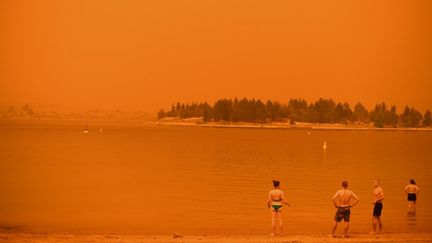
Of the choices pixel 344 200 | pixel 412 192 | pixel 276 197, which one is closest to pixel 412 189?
pixel 412 192

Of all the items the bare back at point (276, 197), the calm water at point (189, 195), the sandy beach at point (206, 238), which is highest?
the bare back at point (276, 197)

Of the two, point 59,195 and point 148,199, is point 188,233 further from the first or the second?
point 59,195

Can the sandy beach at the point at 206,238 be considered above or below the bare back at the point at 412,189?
below

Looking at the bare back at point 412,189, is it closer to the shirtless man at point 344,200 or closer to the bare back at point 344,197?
the shirtless man at point 344,200

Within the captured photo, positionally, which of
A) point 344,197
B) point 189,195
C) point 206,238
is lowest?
point 189,195

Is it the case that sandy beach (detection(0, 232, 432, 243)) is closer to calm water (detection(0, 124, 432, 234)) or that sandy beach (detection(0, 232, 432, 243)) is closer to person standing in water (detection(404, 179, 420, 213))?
calm water (detection(0, 124, 432, 234))

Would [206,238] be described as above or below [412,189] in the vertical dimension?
below

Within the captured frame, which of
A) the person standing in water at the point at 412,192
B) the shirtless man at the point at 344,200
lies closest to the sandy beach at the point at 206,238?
the shirtless man at the point at 344,200

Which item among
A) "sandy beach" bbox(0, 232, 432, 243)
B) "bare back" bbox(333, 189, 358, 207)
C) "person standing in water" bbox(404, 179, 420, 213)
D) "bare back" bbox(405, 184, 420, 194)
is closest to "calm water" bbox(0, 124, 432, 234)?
"person standing in water" bbox(404, 179, 420, 213)

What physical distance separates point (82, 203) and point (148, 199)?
4.76 meters

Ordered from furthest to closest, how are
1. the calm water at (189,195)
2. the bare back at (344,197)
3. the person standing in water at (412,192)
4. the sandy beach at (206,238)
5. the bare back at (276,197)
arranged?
the person standing in water at (412,192), the calm water at (189,195), the bare back at (276,197), the sandy beach at (206,238), the bare back at (344,197)

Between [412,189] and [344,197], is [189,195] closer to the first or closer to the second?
[412,189]

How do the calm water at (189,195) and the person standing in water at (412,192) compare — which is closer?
the calm water at (189,195)

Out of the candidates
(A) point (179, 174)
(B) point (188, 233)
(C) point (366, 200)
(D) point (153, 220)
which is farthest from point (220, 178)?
(B) point (188, 233)
